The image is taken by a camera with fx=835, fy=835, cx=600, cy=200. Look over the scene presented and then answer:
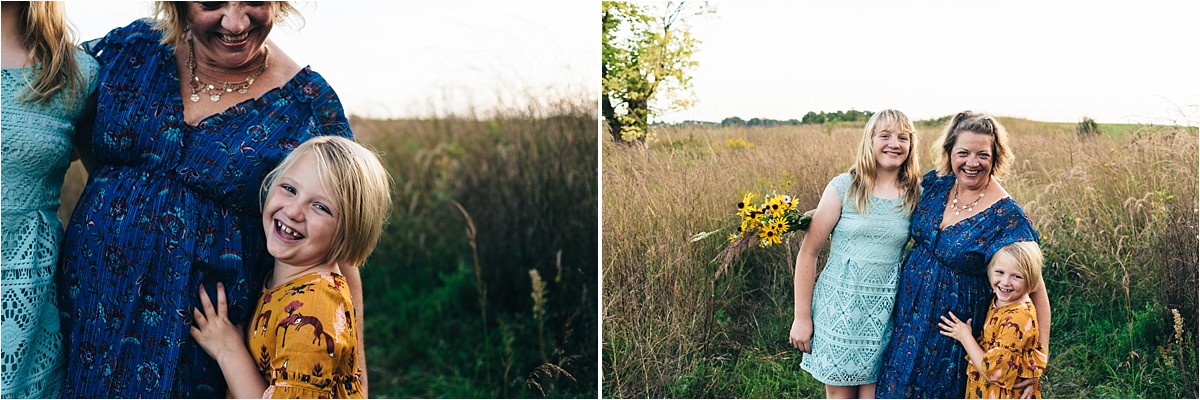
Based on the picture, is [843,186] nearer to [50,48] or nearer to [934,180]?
[934,180]

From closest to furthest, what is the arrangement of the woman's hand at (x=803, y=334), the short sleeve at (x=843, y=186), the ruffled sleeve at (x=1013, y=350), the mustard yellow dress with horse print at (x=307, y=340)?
1. the mustard yellow dress with horse print at (x=307, y=340)
2. the ruffled sleeve at (x=1013, y=350)
3. the short sleeve at (x=843, y=186)
4. the woman's hand at (x=803, y=334)

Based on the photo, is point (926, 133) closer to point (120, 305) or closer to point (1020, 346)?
point (1020, 346)

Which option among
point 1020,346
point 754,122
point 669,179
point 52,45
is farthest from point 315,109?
point 1020,346

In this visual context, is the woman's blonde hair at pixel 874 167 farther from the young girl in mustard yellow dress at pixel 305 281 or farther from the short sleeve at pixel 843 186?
the young girl in mustard yellow dress at pixel 305 281

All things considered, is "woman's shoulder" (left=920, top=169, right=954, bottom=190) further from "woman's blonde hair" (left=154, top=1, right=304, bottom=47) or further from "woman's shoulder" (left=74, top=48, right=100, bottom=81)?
"woman's shoulder" (left=74, top=48, right=100, bottom=81)

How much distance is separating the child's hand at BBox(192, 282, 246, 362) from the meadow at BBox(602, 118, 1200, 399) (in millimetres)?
1879

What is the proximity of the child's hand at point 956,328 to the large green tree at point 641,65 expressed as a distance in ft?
4.95

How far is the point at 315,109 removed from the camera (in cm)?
253

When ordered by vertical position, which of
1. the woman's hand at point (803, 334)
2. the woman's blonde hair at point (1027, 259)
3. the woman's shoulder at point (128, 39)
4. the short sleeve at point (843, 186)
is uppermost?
the woman's shoulder at point (128, 39)

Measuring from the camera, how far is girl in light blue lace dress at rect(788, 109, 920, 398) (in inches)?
121

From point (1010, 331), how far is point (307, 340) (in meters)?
2.24

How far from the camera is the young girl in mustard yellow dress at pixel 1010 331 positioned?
9.24 feet

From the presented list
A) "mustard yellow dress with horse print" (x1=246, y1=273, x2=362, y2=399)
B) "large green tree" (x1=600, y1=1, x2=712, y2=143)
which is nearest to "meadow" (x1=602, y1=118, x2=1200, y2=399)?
"large green tree" (x1=600, y1=1, x2=712, y2=143)

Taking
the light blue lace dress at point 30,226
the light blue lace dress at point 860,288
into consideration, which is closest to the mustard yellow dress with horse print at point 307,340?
the light blue lace dress at point 30,226
